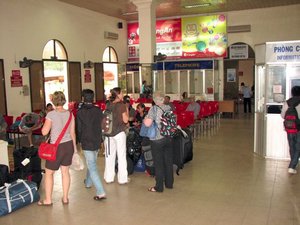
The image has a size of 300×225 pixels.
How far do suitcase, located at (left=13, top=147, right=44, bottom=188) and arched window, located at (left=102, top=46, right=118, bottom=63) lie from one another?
10.00 meters

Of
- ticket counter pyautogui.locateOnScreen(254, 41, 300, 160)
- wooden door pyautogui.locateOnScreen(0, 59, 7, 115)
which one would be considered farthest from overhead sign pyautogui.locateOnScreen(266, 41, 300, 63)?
wooden door pyautogui.locateOnScreen(0, 59, 7, 115)

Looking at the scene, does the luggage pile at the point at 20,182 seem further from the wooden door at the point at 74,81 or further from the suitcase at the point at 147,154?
the wooden door at the point at 74,81

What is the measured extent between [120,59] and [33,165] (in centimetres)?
1123

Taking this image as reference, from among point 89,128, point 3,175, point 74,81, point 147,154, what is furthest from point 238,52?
point 3,175

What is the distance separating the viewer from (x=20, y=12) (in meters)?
10.2

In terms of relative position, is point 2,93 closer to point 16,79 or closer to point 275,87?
point 16,79

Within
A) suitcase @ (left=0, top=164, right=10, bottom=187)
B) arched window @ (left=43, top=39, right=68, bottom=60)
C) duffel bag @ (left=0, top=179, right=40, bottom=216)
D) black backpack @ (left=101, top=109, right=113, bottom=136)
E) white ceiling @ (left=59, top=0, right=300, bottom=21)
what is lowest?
duffel bag @ (left=0, top=179, right=40, bottom=216)

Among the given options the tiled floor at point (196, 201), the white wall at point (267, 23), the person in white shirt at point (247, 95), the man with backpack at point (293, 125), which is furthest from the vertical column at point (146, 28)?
the man with backpack at point (293, 125)

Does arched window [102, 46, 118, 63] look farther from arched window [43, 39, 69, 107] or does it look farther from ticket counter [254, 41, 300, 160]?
ticket counter [254, 41, 300, 160]

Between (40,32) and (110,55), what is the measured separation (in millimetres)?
4557

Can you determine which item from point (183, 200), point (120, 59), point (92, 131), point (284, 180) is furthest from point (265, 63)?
point (120, 59)

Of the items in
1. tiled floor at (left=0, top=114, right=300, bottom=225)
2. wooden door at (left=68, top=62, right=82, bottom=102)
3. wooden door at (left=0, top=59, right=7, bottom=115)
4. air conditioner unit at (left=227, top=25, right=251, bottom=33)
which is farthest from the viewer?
air conditioner unit at (left=227, top=25, right=251, bottom=33)

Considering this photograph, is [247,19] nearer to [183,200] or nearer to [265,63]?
[265,63]

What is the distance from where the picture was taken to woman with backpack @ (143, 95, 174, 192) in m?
4.72
